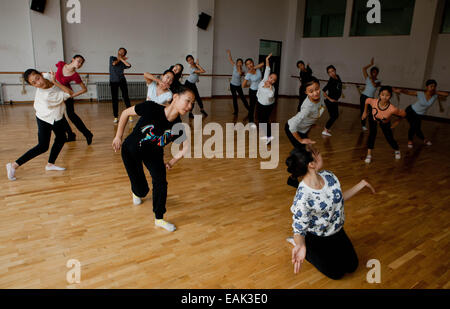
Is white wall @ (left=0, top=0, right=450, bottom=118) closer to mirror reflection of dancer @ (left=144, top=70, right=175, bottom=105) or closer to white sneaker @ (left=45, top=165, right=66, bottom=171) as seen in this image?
mirror reflection of dancer @ (left=144, top=70, right=175, bottom=105)

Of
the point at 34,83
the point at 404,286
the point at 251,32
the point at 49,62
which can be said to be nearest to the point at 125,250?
the point at 404,286

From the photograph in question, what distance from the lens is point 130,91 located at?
32.3 feet

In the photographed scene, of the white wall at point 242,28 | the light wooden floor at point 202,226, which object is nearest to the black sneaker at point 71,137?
the light wooden floor at point 202,226

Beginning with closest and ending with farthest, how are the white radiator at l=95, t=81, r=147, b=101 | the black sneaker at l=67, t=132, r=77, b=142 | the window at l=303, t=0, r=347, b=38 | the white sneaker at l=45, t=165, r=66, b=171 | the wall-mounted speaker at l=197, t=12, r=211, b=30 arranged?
the white sneaker at l=45, t=165, r=66, b=171 → the black sneaker at l=67, t=132, r=77, b=142 → the white radiator at l=95, t=81, r=147, b=101 → the wall-mounted speaker at l=197, t=12, r=211, b=30 → the window at l=303, t=0, r=347, b=38

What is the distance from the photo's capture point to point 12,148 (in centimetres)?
454

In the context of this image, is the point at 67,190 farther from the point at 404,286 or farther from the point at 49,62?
the point at 49,62

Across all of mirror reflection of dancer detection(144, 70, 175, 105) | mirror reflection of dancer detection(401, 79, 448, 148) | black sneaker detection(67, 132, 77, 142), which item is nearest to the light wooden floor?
black sneaker detection(67, 132, 77, 142)

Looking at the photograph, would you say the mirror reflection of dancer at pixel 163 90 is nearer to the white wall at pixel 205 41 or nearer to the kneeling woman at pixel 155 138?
the kneeling woman at pixel 155 138

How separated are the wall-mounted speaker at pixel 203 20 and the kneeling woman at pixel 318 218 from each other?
9.36 m

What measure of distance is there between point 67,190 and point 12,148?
1.92m

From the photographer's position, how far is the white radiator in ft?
30.4

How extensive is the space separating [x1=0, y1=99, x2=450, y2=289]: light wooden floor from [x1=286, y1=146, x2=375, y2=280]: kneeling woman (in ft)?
0.39

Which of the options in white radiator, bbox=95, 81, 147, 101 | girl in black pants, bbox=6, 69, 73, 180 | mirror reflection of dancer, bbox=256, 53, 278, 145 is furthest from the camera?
white radiator, bbox=95, 81, 147, 101

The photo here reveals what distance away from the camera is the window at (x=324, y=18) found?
37.0 ft
